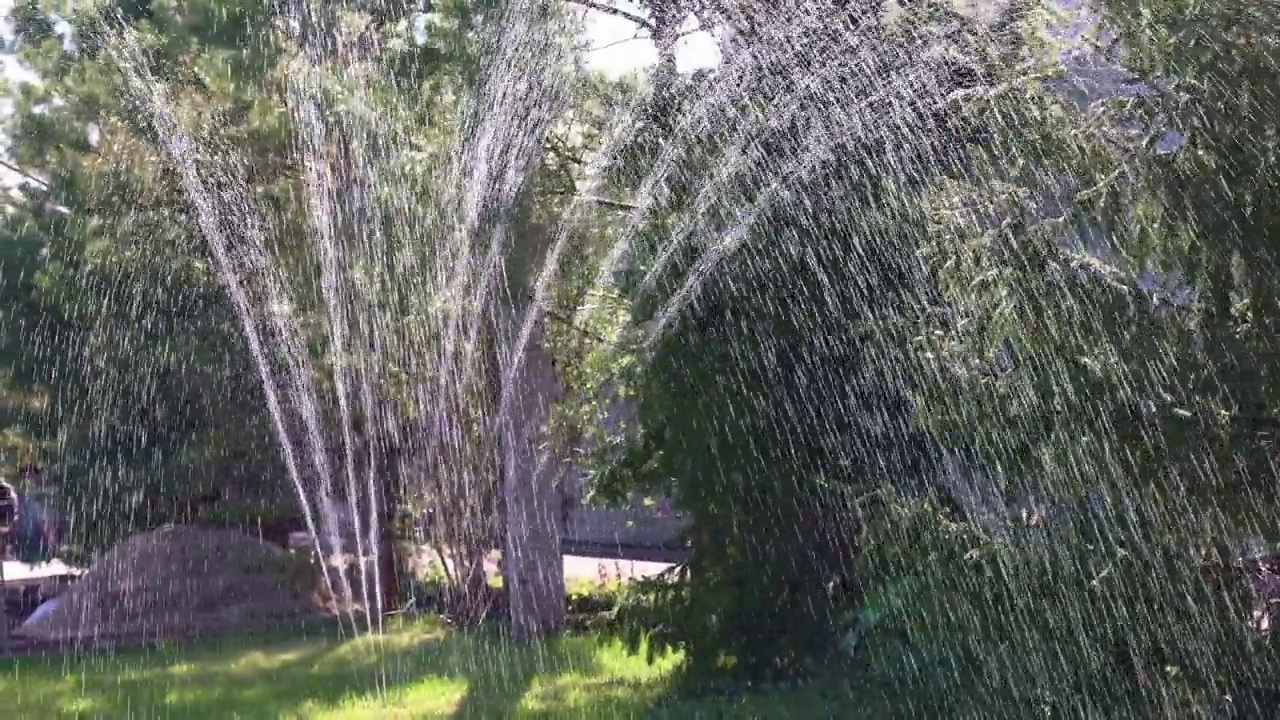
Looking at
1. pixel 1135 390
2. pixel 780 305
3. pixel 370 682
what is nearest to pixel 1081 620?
pixel 1135 390

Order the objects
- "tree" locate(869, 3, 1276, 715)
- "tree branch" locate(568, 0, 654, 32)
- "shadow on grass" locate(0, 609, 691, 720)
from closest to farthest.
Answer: "tree" locate(869, 3, 1276, 715), "shadow on grass" locate(0, 609, 691, 720), "tree branch" locate(568, 0, 654, 32)

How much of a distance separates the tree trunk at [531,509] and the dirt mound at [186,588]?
2651 millimetres

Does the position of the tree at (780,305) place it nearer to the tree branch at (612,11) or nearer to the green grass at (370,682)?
the green grass at (370,682)

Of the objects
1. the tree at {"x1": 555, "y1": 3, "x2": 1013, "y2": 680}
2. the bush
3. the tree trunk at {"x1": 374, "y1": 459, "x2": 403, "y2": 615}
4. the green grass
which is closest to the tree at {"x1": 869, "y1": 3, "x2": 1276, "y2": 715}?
the bush

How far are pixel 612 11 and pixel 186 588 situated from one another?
6379 mm

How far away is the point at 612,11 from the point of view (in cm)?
858

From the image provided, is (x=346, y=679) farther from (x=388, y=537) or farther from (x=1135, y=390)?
(x=1135, y=390)

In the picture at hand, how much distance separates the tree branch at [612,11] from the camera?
26.7ft

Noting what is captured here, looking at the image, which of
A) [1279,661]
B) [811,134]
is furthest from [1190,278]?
[811,134]

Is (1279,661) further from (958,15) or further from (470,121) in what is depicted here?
(470,121)

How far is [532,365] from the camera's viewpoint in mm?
9562

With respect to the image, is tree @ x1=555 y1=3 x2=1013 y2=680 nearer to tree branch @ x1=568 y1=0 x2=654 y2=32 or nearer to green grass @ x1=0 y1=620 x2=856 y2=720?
green grass @ x1=0 y1=620 x2=856 y2=720

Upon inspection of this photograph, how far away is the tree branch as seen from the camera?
26.7 feet

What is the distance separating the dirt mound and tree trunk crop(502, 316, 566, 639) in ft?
8.70
